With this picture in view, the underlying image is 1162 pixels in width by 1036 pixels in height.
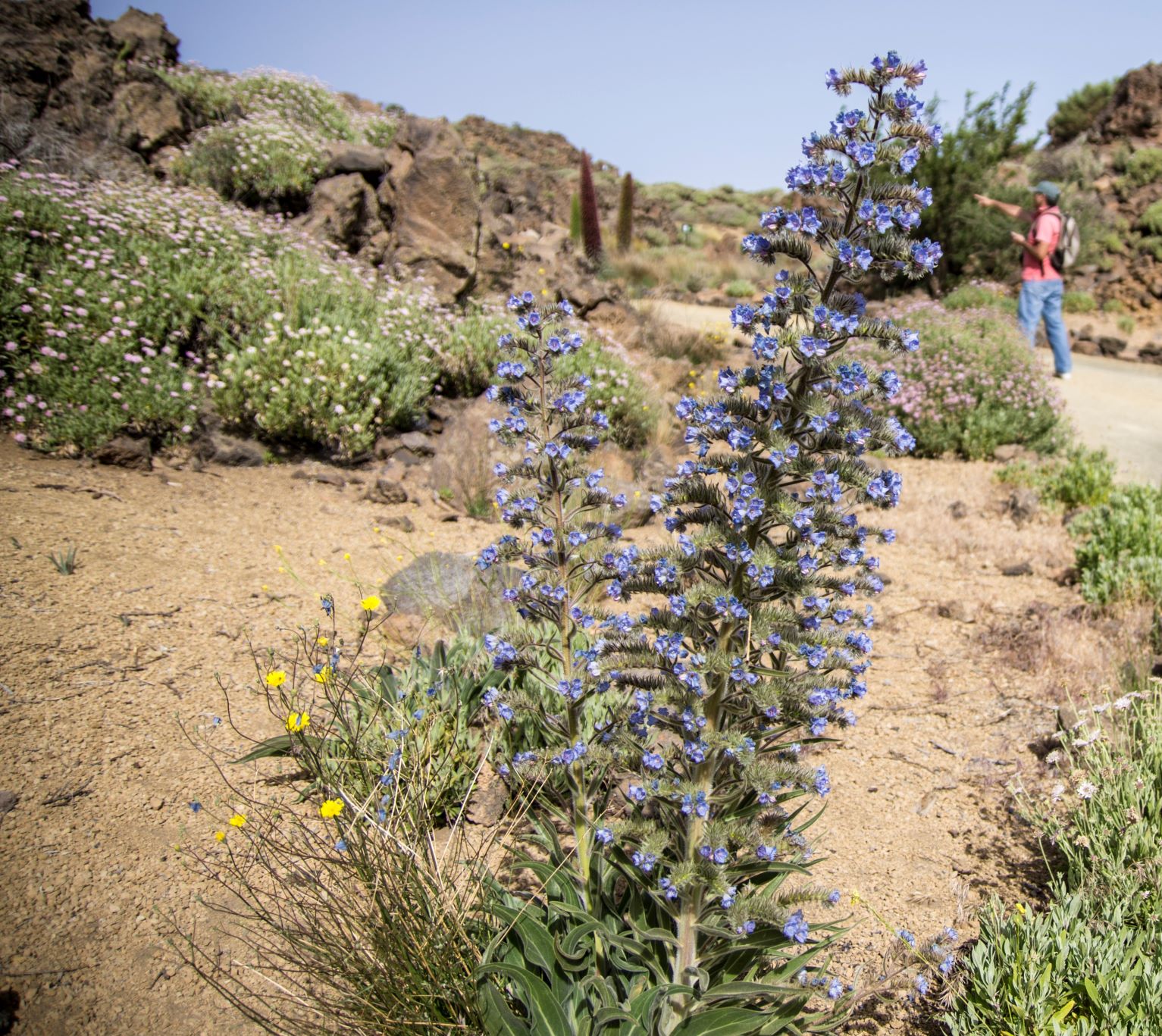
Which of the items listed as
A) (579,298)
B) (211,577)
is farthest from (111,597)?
(579,298)

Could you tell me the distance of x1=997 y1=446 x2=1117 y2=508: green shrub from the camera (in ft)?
23.3

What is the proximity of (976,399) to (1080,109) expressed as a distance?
96.5 feet

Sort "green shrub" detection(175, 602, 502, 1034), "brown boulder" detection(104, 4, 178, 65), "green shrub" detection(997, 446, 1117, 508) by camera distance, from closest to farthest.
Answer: "green shrub" detection(175, 602, 502, 1034), "green shrub" detection(997, 446, 1117, 508), "brown boulder" detection(104, 4, 178, 65)

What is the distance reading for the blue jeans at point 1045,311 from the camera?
10.8 meters

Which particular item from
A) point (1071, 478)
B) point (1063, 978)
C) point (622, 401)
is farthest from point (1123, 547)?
point (622, 401)

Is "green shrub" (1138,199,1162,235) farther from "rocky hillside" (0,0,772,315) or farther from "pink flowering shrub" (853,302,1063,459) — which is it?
"rocky hillside" (0,0,772,315)

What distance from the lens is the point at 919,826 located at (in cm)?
361

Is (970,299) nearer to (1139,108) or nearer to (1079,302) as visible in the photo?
(1079,302)

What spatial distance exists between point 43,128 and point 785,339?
1202cm

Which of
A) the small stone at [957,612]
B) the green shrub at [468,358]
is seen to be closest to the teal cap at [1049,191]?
the green shrub at [468,358]

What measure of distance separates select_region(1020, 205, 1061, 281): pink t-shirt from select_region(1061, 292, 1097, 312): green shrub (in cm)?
943

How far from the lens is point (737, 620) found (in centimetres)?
206

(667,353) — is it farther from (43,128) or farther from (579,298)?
(43,128)

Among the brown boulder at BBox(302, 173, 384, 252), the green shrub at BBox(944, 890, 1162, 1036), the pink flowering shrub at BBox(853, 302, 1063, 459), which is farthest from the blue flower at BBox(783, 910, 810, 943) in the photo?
the brown boulder at BBox(302, 173, 384, 252)
